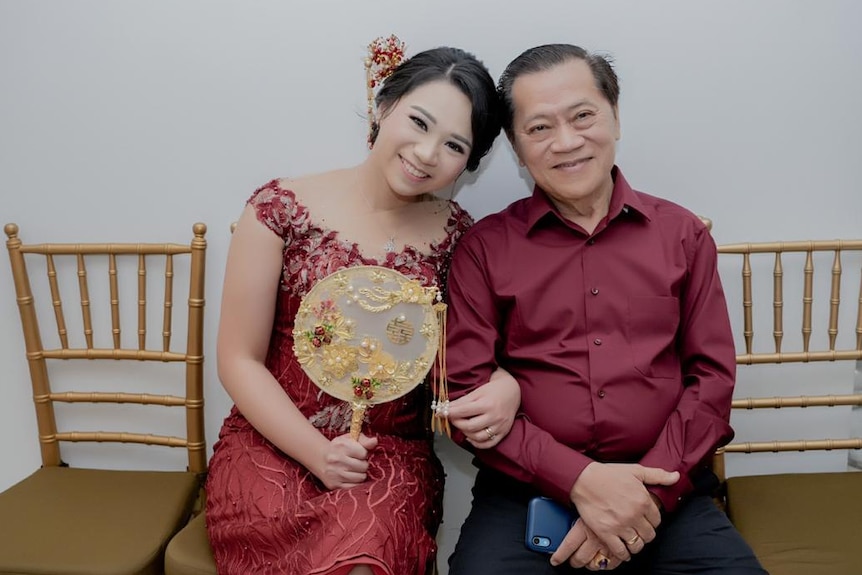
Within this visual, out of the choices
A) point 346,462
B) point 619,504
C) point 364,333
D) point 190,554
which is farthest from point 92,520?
point 619,504

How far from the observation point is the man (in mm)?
1539

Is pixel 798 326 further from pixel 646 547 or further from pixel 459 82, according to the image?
pixel 459 82

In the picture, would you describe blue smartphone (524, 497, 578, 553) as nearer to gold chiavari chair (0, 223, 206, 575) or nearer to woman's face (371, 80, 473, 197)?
woman's face (371, 80, 473, 197)

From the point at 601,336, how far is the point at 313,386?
0.64m

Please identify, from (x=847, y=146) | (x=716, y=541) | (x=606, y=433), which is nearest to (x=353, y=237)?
(x=606, y=433)

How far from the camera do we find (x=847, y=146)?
2031mm

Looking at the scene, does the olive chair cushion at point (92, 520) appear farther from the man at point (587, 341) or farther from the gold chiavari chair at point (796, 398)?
the gold chiavari chair at point (796, 398)

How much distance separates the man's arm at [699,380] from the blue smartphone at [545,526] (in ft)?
0.62

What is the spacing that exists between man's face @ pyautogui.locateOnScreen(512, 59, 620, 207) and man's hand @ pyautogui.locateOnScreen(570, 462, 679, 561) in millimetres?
577

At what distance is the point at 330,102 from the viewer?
2.06 metres

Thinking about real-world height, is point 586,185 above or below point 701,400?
above

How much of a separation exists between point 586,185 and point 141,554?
1.24m

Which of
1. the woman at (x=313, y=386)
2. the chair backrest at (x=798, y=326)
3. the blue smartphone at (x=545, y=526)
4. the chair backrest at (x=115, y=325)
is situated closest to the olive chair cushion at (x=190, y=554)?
the woman at (x=313, y=386)

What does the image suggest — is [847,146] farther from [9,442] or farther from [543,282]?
[9,442]
